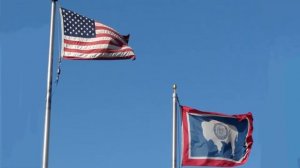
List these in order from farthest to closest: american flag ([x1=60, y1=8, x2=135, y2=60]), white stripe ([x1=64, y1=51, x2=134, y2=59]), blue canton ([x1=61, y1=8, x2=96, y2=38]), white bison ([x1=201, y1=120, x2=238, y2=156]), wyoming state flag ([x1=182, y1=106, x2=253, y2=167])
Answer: white bison ([x1=201, y1=120, x2=238, y2=156]) < wyoming state flag ([x1=182, y1=106, x2=253, y2=167]) < blue canton ([x1=61, y1=8, x2=96, y2=38]) < american flag ([x1=60, y1=8, x2=135, y2=60]) < white stripe ([x1=64, y1=51, x2=134, y2=59])

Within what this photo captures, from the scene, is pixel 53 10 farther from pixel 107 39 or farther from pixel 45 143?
pixel 45 143

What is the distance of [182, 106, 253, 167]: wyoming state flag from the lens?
28938 millimetres

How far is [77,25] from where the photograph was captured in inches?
1086

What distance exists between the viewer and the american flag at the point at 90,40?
88.4 feet

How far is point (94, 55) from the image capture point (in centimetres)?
2698

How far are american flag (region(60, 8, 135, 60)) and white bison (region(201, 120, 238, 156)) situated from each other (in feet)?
14.7

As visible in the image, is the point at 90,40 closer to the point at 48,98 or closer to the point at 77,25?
the point at 77,25

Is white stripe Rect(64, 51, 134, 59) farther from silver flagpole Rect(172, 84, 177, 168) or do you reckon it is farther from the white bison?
the white bison

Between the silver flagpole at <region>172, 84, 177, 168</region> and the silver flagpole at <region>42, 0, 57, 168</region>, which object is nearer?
the silver flagpole at <region>42, 0, 57, 168</region>

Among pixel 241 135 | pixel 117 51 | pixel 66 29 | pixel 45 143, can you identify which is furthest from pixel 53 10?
pixel 241 135

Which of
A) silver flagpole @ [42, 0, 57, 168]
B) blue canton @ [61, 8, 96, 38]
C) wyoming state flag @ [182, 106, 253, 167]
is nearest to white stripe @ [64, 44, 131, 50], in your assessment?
blue canton @ [61, 8, 96, 38]

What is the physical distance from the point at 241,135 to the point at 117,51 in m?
6.53

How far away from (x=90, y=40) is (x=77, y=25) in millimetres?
796

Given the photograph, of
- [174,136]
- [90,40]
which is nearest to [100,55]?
[90,40]
